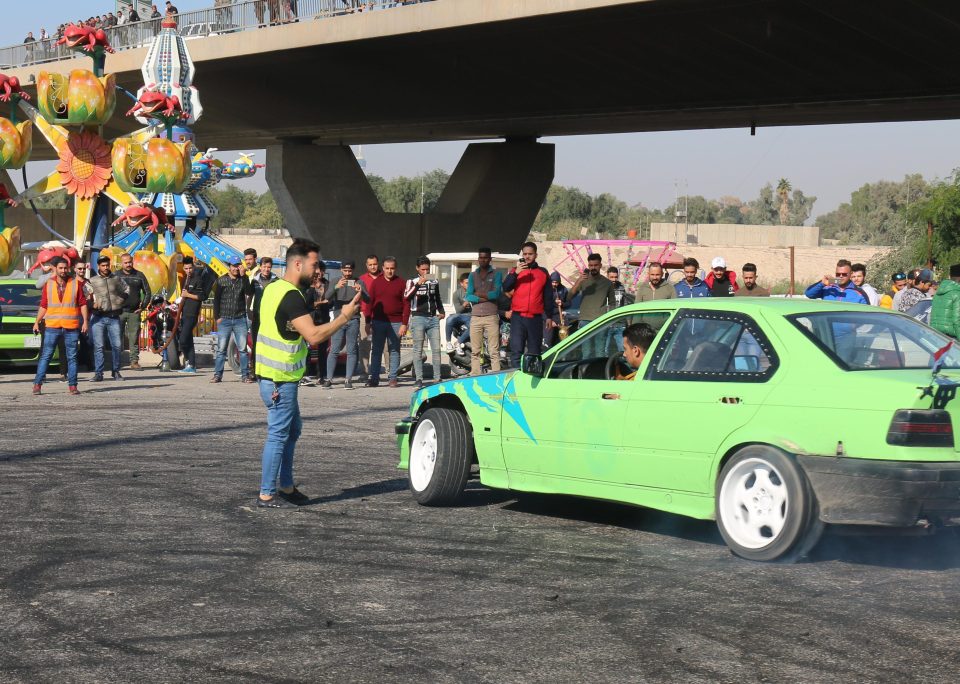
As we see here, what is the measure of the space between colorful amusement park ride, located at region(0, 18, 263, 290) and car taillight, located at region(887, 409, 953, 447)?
1960 centimetres

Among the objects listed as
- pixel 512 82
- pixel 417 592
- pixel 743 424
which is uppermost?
pixel 512 82

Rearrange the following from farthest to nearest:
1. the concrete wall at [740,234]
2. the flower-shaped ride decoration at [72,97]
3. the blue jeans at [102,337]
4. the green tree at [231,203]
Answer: the green tree at [231,203] → the concrete wall at [740,234] → the flower-shaped ride decoration at [72,97] → the blue jeans at [102,337]

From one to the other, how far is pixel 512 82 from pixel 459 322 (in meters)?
18.0

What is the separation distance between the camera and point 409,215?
50.7m

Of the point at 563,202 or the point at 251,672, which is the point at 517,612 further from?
the point at 563,202

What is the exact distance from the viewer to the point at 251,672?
4871mm

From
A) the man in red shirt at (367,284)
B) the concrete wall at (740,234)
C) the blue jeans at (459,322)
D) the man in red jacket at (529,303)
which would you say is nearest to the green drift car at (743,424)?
the man in red jacket at (529,303)

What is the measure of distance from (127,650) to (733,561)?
10.6 ft

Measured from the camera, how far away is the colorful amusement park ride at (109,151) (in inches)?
1046

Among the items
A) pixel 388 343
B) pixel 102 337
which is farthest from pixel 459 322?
pixel 102 337

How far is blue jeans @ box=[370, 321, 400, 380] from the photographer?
61.1 ft

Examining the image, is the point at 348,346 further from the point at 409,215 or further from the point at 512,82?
the point at 409,215

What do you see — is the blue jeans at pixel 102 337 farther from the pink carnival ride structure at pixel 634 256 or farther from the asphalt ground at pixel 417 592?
the pink carnival ride structure at pixel 634 256

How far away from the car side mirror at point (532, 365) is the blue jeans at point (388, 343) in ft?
34.2
